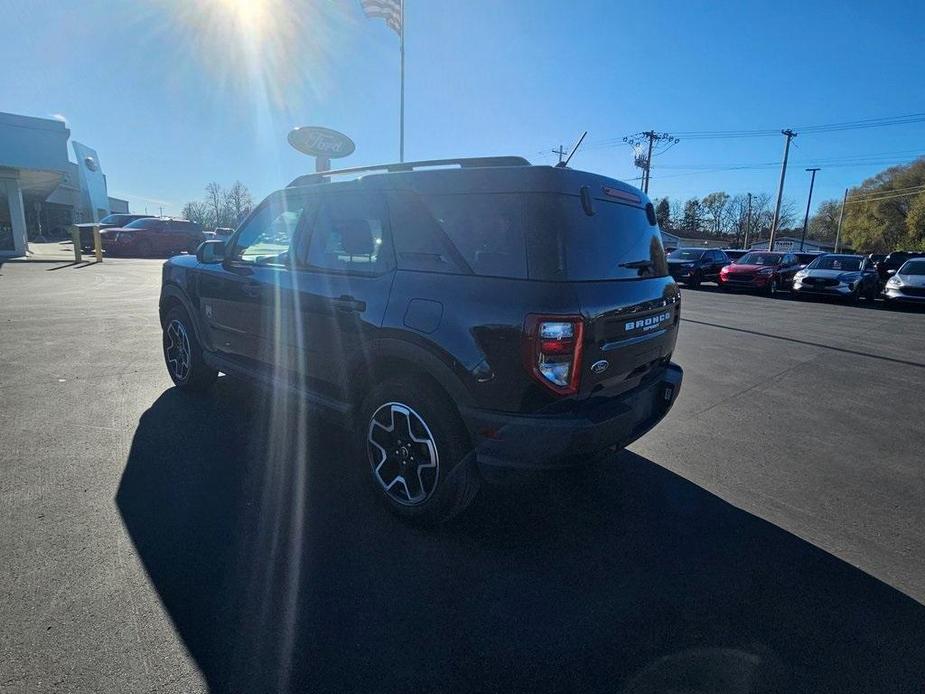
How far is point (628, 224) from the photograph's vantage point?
3014 millimetres

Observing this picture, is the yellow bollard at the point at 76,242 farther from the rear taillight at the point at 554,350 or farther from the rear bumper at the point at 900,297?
the rear bumper at the point at 900,297

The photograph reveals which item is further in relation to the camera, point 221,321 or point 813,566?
point 221,321

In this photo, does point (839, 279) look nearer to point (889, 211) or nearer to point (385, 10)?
point (385, 10)

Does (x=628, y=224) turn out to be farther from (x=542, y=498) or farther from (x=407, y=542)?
(x=407, y=542)

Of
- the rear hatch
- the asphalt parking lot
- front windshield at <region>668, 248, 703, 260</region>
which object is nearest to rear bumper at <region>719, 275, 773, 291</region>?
front windshield at <region>668, 248, 703, 260</region>

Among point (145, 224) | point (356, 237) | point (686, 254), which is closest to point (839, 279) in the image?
point (686, 254)

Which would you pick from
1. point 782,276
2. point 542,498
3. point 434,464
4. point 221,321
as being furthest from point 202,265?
point 782,276

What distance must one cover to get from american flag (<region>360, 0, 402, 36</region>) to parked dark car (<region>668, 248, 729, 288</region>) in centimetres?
1477

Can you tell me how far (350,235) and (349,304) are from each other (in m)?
0.50

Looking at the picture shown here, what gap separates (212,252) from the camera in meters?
4.52

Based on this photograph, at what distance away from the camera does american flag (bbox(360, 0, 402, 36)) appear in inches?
748

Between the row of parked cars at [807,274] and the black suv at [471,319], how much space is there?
1247cm

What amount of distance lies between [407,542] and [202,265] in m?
3.40

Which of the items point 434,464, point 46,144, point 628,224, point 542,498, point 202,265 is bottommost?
point 542,498
